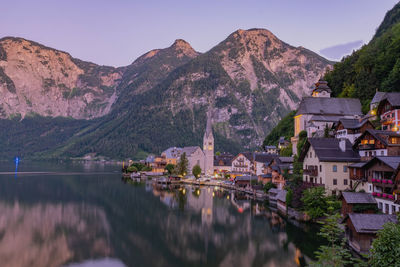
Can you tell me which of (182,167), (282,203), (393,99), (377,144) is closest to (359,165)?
(377,144)

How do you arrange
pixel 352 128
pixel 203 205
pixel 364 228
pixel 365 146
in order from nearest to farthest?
1. pixel 364 228
2. pixel 365 146
3. pixel 352 128
4. pixel 203 205

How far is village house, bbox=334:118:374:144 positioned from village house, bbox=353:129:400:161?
23.2 feet

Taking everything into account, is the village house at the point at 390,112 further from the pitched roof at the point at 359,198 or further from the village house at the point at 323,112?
the village house at the point at 323,112

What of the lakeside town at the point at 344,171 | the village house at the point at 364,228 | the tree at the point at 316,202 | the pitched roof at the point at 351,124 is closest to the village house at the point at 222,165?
the lakeside town at the point at 344,171

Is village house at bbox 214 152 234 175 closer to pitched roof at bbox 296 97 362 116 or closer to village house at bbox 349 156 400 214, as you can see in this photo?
pitched roof at bbox 296 97 362 116

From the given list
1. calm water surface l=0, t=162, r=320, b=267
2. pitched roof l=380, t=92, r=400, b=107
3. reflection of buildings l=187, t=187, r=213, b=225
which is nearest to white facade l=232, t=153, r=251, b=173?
reflection of buildings l=187, t=187, r=213, b=225

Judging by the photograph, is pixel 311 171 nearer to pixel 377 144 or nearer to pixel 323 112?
pixel 377 144

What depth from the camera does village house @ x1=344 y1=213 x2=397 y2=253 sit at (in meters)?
33.0

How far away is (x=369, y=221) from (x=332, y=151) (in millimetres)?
20630

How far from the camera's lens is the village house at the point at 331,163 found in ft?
170

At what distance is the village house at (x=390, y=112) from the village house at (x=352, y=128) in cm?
257

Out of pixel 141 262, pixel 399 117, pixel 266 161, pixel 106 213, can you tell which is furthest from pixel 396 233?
pixel 266 161

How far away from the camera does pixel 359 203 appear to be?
41875 millimetres

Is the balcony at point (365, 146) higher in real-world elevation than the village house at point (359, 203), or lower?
higher
